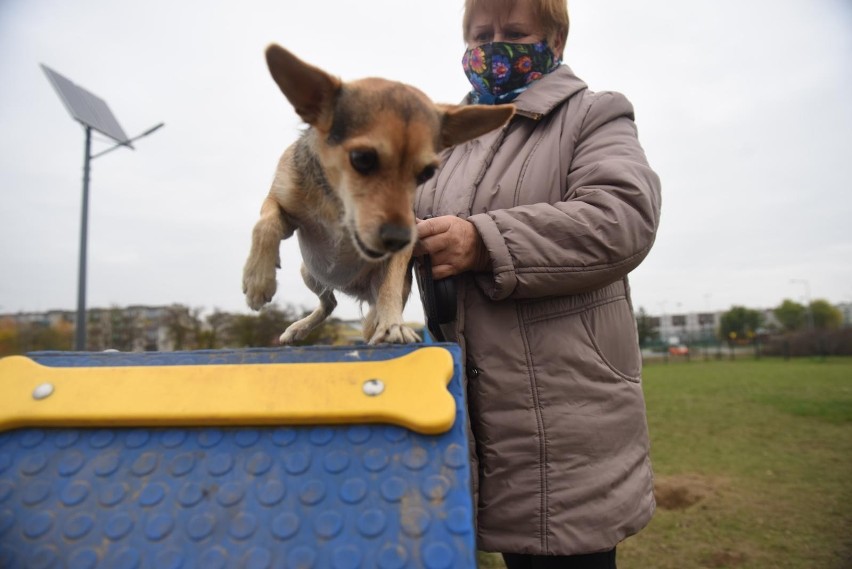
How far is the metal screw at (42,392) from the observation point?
1.22 m

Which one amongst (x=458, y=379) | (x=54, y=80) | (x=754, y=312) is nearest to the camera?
(x=458, y=379)

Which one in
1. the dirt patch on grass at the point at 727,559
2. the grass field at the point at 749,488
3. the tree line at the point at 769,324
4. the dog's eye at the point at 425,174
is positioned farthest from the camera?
the tree line at the point at 769,324

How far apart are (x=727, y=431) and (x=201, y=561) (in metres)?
13.5

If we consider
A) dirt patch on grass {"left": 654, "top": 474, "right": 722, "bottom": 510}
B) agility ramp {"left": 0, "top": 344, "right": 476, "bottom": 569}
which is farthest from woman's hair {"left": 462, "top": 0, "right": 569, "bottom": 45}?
dirt patch on grass {"left": 654, "top": 474, "right": 722, "bottom": 510}

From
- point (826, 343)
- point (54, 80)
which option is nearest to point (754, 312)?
point (826, 343)

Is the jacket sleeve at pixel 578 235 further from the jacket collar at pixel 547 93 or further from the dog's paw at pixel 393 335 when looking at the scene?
the dog's paw at pixel 393 335

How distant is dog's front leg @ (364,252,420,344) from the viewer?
2.03 meters

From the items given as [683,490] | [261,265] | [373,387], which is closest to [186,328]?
[683,490]

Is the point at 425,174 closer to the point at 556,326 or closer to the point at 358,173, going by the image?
the point at 358,173

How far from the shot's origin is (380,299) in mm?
2170

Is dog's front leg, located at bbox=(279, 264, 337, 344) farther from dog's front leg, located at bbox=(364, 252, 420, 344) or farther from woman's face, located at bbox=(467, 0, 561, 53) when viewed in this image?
woman's face, located at bbox=(467, 0, 561, 53)

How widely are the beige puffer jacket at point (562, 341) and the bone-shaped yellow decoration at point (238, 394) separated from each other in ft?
1.69

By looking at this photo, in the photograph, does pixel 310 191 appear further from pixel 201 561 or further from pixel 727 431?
pixel 727 431

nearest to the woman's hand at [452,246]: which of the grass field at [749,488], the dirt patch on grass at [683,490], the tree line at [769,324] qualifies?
the grass field at [749,488]
